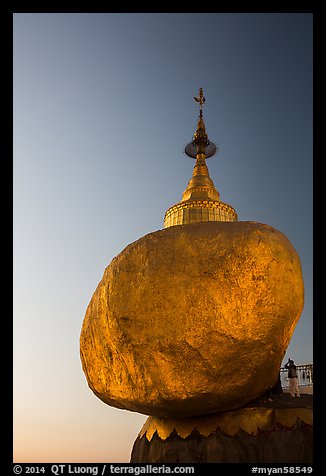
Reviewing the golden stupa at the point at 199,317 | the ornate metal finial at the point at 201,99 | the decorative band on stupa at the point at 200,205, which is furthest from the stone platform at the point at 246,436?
the ornate metal finial at the point at 201,99

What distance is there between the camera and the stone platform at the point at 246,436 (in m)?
6.60

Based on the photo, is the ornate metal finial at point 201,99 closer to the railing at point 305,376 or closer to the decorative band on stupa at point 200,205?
the decorative band on stupa at point 200,205

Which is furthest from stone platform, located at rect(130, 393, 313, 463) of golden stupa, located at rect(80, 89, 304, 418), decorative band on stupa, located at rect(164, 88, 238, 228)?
decorative band on stupa, located at rect(164, 88, 238, 228)

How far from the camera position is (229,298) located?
22.4ft

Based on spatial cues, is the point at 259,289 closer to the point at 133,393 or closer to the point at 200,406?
the point at 200,406

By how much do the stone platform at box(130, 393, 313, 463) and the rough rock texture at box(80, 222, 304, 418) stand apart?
305 millimetres

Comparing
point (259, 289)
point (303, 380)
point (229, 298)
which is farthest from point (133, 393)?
point (303, 380)

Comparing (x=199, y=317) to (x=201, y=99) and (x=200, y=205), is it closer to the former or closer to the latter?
(x=200, y=205)

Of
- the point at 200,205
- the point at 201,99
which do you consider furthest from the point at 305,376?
the point at 201,99

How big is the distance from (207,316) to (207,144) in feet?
49.5

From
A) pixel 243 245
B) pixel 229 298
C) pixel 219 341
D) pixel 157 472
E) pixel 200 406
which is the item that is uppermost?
pixel 243 245

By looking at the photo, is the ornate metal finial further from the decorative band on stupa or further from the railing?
the railing

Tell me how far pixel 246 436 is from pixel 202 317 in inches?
80.6

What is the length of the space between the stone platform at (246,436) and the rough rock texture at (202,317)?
1.00 feet
